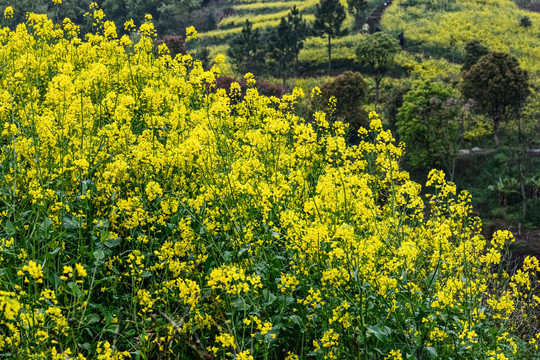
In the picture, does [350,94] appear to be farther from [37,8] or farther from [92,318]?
[37,8]

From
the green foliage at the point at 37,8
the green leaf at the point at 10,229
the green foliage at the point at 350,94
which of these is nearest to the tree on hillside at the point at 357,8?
the green foliage at the point at 350,94

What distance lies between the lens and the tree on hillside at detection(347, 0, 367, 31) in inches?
1841

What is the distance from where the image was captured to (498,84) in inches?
1036

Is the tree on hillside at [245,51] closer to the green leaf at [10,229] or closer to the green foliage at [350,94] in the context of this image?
the green foliage at [350,94]

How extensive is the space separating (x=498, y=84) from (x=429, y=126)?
492 centimetres

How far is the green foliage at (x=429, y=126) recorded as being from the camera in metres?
25.5

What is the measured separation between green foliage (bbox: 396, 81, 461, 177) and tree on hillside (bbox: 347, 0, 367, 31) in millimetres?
22869

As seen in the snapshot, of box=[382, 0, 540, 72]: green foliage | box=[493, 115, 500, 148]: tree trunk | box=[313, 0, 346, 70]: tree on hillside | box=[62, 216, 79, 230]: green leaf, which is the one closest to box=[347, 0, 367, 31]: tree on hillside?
box=[382, 0, 540, 72]: green foliage

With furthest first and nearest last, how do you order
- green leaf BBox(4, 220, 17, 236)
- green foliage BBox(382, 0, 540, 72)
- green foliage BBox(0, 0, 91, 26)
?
1. green foliage BBox(0, 0, 91, 26)
2. green foliage BBox(382, 0, 540, 72)
3. green leaf BBox(4, 220, 17, 236)

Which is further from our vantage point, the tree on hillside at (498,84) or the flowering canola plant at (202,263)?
the tree on hillside at (498,84)

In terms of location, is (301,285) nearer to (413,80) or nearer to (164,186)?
(164,186)

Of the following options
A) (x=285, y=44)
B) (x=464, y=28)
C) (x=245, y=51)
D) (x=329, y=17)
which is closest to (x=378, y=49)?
(x=285, y=44)

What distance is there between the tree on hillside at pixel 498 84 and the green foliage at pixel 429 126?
173 centimetres

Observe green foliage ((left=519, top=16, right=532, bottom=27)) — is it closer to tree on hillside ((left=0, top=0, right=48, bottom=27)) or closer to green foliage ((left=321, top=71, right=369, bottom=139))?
green foliage ((left=321, top=71, right=369, bottom=139))
